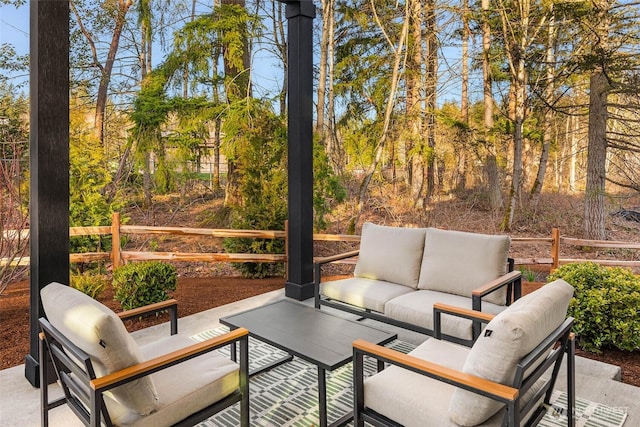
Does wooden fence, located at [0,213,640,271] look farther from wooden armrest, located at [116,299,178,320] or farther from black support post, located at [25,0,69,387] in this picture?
wooden armrest, located at [116,299,178,320]

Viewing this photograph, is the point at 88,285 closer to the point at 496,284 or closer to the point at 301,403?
the point at 301,403

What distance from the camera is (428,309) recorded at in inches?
116

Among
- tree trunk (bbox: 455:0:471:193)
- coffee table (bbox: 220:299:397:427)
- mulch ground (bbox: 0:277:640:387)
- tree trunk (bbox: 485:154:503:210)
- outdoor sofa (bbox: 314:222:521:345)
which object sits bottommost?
mulch ground (bbox: 0:277:640:387)

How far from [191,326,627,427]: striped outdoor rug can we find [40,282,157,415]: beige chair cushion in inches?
30.3

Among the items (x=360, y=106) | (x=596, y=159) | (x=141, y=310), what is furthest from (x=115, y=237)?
(x=596, y=159)

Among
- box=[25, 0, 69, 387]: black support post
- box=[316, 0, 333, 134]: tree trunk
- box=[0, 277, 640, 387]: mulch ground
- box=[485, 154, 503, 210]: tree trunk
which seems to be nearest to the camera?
box=[25, 0, 69, 387]: black support post

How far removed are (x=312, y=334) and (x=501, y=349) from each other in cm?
Answer: 129

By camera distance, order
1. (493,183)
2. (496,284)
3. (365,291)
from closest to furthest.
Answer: (496,284) < (365,291) < (493,183)

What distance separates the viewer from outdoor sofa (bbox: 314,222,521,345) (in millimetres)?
2924

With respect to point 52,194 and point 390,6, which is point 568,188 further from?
point 52,194

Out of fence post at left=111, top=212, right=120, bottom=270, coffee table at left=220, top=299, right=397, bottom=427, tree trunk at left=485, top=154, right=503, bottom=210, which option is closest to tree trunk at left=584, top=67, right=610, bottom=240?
tree trunk at left=485, top=154, right=503, bottom=210

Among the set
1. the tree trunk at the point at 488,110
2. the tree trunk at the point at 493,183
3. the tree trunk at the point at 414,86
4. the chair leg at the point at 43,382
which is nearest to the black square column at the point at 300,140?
the chair leg at the point at 43,382

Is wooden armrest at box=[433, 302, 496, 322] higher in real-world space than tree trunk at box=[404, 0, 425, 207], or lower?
lower

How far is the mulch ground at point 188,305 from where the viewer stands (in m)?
3.06
